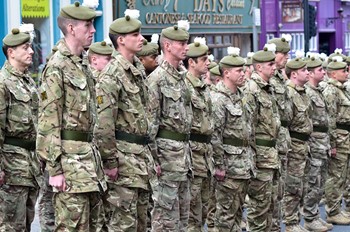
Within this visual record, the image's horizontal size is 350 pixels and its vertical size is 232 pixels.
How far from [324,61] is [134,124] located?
6580 mm

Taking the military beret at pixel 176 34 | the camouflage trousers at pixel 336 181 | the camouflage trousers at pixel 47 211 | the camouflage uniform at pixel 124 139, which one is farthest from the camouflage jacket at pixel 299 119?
the camouflage uniform at pixel 124 139

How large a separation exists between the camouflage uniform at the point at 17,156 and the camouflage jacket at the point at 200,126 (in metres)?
1.64

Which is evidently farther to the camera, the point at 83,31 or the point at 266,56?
the point at 266,56

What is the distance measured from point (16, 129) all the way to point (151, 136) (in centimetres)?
113

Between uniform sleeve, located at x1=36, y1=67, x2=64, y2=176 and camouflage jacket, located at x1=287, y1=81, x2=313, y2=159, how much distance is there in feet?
15.1

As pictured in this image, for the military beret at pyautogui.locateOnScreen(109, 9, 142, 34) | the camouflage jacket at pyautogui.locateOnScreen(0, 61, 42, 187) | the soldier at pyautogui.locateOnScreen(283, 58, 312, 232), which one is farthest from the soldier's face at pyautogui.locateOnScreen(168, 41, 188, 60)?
the soldier at pyautogui.locateOnScreen(283, 58, 312, 232)

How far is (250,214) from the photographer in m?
10.6

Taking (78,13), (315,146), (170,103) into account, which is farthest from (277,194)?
(78,13)

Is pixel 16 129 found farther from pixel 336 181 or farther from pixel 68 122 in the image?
pixel 336 181

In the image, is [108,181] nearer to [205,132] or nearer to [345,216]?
[205,132]

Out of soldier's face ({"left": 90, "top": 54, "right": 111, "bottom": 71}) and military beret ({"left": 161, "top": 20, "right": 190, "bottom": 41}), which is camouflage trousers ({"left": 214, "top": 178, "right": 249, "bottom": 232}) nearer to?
military beret ({"left": 161, "top": 20, "right": 190, "bottom": 41})

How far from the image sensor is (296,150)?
1165 cm

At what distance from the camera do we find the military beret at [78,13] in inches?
Result: 294

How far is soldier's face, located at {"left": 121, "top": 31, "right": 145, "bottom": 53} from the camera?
822 cm
